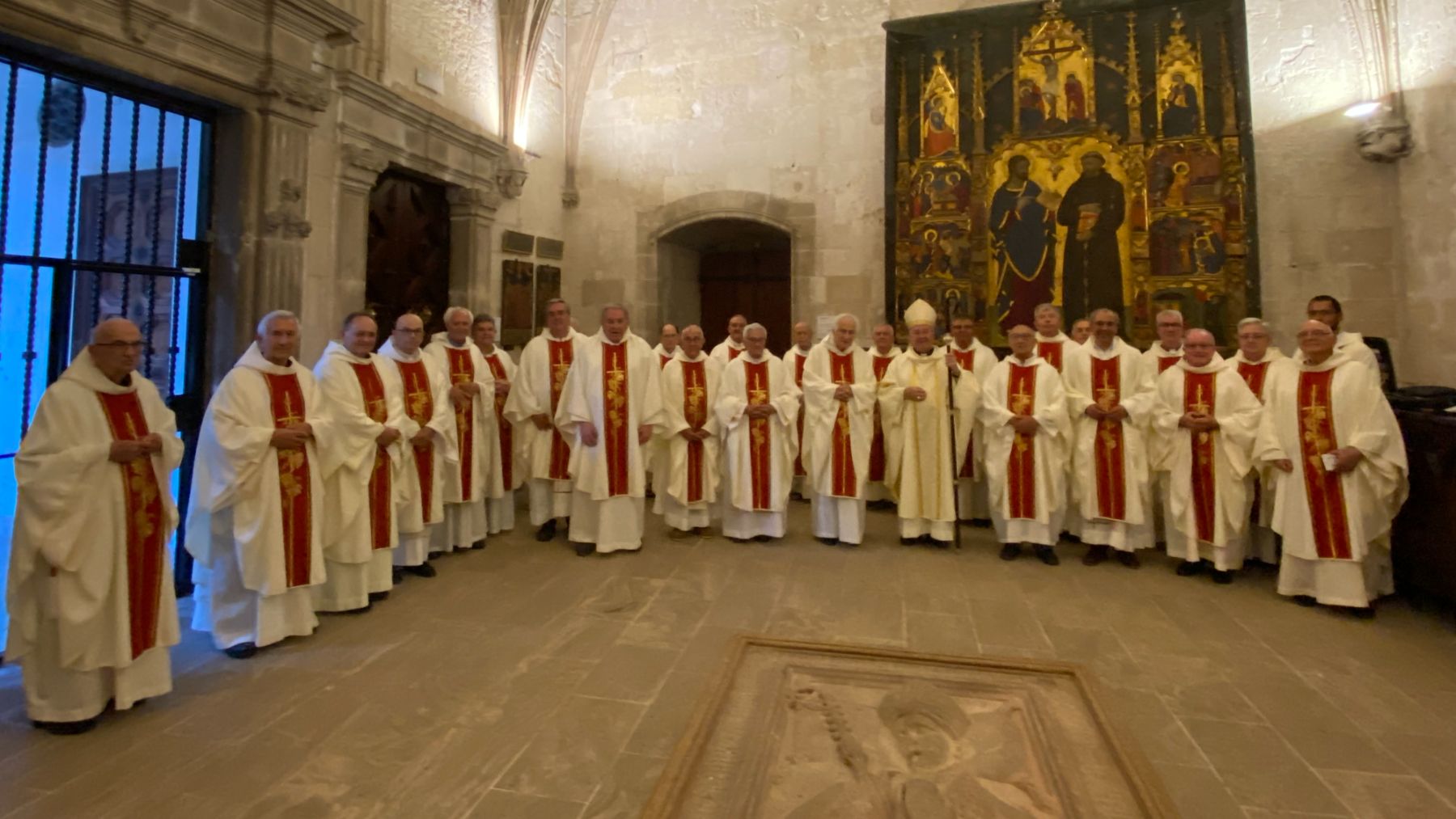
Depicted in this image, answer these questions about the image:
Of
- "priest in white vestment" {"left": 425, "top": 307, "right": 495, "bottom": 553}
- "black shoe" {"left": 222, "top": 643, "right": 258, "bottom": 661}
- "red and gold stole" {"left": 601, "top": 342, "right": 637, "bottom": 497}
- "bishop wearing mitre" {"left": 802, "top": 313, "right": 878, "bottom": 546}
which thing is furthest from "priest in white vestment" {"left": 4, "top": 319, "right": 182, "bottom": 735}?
"bishop wearing mitre" {"left": 802, "top": 313, "right": 878, "bottom": 546}

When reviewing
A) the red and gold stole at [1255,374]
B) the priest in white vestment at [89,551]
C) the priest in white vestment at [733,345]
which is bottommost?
the priest in white vestment at [89,551]

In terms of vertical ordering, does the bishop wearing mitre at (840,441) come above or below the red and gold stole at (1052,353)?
below

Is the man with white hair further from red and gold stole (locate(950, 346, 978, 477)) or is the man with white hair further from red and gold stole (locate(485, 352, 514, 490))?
red and gold stole (locate(485, 352, 514, 490))

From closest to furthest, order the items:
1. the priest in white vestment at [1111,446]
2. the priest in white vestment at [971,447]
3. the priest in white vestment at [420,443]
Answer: the priest in white vestment at [420,443] < the priest in white vestment at [1111,446] < the priest in white vestment at [971,447]

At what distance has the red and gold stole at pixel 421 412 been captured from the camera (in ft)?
16.6

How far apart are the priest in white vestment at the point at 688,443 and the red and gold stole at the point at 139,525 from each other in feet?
11.3

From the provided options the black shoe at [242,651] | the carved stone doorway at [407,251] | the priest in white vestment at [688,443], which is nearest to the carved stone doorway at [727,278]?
the carved stone doorway at [407,251]

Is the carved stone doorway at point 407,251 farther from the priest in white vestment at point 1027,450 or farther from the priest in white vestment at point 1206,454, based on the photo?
the priest in white vestment at point 1206,454

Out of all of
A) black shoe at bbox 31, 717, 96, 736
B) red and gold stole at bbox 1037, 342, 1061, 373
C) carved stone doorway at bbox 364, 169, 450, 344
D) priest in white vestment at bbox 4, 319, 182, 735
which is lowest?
black shoe at bbox 31, 717, 96, 736

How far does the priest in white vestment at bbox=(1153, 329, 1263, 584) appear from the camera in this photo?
507 cm

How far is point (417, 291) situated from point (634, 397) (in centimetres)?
304

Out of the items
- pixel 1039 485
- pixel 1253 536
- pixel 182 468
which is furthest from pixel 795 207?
pixel 182 468

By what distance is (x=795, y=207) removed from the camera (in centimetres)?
897

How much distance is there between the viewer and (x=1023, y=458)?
5.65m
